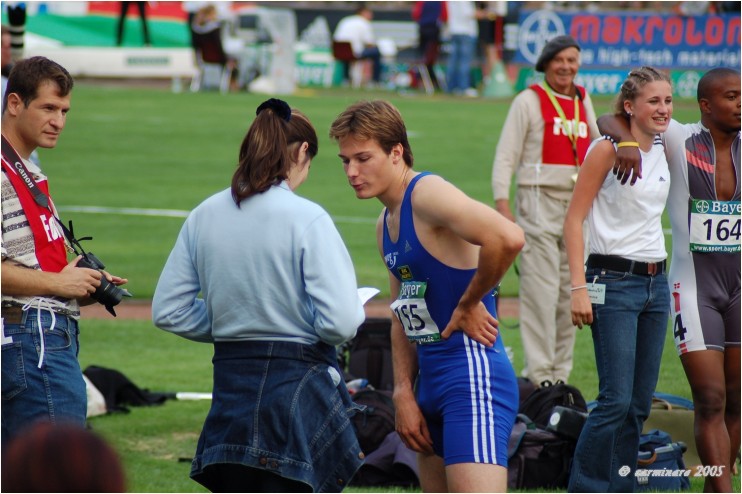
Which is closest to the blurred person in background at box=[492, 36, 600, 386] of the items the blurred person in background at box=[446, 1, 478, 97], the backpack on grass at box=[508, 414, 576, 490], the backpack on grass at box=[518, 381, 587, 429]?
the backpack on grass at box=[518, 381, 587, 429]

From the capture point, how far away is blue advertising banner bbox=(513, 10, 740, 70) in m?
29.1

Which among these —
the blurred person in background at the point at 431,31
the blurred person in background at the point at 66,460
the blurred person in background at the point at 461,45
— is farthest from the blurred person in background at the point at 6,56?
the blurred person in background at the point at 431,31

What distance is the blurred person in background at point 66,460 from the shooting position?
234 cm

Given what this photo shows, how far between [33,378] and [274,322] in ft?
3.11

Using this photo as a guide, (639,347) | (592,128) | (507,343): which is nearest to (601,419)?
(639,347)

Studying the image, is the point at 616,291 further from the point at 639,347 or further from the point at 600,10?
the point at 600,10

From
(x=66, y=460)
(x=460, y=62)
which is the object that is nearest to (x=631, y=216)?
(x=66, y=460)

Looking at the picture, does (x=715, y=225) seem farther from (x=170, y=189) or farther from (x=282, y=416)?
(x=170, y=189)

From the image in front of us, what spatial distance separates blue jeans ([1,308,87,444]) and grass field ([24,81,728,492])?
80.0 inches

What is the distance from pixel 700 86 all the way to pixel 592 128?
8.98 feet

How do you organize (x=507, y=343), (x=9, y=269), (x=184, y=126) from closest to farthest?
(x=9, y=269), (x=507, y=343), (x=184, y=126)

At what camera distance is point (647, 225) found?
6.20m

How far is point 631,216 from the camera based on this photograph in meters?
6.17

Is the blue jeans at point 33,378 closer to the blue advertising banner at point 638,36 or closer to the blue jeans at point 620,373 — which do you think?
the blue jeans at point 620,373
